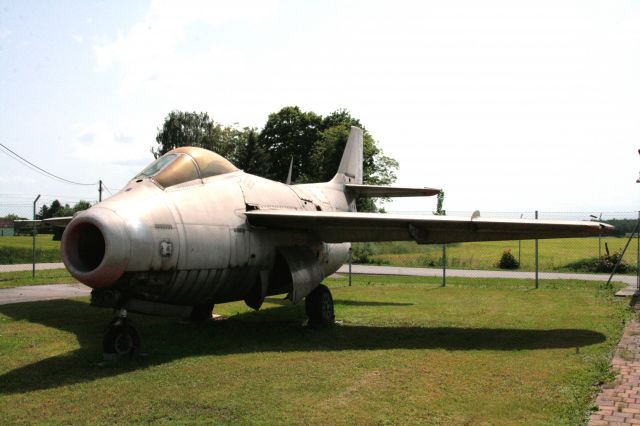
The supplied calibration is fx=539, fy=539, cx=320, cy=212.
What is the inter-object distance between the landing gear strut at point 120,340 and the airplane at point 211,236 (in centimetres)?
1

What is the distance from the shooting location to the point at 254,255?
9414 mm

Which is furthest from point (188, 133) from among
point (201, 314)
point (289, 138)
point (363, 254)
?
point (201, 314)

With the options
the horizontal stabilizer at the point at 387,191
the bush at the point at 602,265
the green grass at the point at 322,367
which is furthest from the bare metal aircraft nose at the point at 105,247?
the bush at the point at 602,265

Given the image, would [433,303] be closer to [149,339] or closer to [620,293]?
[620,293]

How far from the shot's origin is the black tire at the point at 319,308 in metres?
10.7

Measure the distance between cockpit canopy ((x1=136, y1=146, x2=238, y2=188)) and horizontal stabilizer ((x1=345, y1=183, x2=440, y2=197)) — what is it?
6.24 metres

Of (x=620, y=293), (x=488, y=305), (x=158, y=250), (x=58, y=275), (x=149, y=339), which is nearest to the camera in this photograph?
(x=158, y=250)

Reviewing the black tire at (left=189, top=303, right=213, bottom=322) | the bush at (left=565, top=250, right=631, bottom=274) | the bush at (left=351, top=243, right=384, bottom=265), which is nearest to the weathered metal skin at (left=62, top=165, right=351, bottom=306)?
the black tire at (left=189, top=303, right=213, bottom=322)

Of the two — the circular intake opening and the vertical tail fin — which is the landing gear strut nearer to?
the circular intake opening

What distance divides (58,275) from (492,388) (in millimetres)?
19013

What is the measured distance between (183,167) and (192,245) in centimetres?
141

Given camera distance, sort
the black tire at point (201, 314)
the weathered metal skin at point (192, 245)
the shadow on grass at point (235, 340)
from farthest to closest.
A: 1. the black tire at point (201, 314)
2. the shadow on grass at point (235, 340)
3. the weathered metal skin at point (192, 245)

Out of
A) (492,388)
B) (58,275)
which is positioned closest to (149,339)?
(492,388)

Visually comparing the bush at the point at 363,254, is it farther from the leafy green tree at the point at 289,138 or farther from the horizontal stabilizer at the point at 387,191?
the leafy green tree at the point at 289,138
